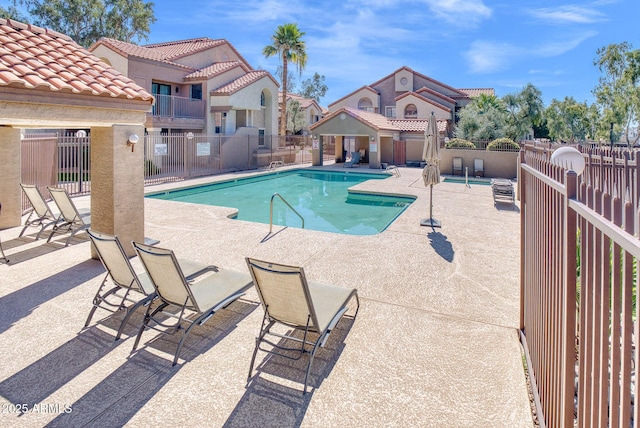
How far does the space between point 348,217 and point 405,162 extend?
1797cm

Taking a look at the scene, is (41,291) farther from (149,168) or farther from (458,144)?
(458,144)

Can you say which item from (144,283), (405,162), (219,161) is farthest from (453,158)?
(144,283)

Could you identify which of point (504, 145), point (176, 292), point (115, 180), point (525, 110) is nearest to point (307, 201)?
point (115, 180)

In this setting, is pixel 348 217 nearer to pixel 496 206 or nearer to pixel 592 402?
pixel 496 206

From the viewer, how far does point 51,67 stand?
20.6ft

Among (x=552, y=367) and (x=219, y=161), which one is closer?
(x=552, y=367)

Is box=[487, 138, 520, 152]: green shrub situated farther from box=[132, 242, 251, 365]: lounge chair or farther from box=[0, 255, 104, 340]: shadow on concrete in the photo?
box=[0, 255, 104, 340]: shadow on concrete

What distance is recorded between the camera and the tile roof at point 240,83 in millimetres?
28956

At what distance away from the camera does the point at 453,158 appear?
25.9 metres

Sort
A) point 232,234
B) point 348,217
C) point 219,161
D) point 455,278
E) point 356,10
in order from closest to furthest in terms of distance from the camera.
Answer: point 455,278
point 232,234
point 348,217
point 219,161
point 356,10

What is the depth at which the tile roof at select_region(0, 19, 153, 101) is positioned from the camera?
554cm

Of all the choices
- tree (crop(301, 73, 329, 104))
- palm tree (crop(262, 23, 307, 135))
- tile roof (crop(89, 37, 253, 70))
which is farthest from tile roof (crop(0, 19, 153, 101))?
tree (crop(301, 73, 329, 104))

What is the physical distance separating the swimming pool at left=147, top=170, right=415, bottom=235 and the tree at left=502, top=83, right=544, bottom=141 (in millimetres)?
18105

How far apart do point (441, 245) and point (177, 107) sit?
23.7 meters
